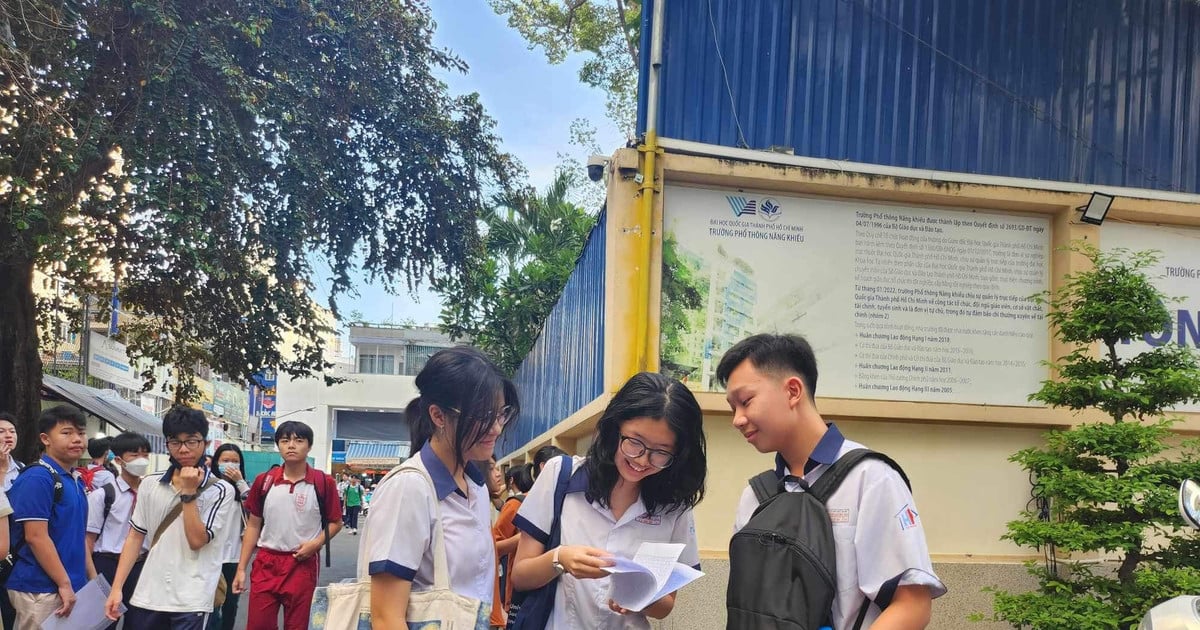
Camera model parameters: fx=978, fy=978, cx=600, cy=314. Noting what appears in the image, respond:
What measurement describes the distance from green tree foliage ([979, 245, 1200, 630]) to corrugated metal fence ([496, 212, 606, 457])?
9.24 feet

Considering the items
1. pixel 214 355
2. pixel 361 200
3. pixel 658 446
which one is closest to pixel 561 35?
pixel 361 200

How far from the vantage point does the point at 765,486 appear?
2.43 meters

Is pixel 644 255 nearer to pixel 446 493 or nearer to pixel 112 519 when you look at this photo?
pixel 446 493

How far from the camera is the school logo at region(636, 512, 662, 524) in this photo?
287 cm

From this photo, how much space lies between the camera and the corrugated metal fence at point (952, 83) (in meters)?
6.33

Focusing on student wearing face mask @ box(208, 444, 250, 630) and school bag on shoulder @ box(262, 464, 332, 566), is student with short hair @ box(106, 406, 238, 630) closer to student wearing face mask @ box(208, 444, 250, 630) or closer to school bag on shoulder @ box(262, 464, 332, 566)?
student wearing face mask @ box(208, 444, 250, 630)

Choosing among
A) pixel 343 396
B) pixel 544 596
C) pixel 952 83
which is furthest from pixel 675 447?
pixel 343 396

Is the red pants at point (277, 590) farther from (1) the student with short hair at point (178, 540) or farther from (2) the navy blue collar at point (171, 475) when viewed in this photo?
(2) the navy blue collar at point (171, 475)

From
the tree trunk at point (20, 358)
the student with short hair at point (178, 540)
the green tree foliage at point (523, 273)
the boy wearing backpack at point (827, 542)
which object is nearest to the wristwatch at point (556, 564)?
the boy wearing backpack at point (827, 542)

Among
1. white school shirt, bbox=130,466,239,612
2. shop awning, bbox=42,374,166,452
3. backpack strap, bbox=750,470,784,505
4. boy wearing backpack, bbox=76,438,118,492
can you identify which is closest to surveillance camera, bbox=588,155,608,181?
white school shirt, bbox=130,466,239,612

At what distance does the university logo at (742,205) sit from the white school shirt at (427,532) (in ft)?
12.5

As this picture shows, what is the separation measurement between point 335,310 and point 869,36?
341 inches

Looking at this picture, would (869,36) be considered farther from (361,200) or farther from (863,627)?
(361,200)

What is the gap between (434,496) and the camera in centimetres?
248
